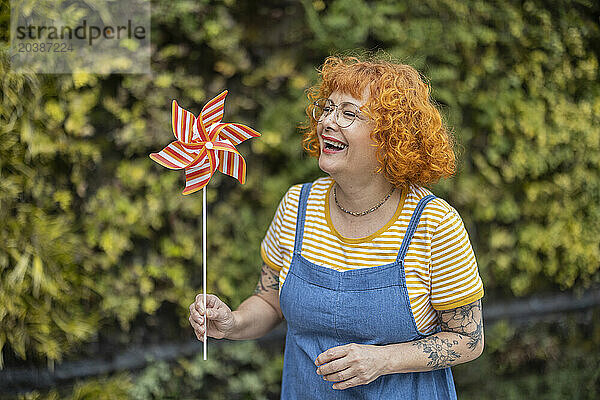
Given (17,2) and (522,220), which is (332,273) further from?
(522,220)

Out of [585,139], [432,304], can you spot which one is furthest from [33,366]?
[585,139]

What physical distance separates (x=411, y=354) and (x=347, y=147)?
538 mm

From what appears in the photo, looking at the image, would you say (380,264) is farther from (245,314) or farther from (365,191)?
(245,314)

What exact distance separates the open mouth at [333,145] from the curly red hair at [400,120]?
8 cm

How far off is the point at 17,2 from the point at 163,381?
1.74 meters

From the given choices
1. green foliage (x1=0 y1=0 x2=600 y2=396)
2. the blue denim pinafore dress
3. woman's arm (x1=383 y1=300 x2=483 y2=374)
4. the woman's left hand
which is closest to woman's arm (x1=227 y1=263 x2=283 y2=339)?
the blue denim pinafore dress

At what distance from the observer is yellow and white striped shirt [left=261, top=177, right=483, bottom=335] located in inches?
65.5

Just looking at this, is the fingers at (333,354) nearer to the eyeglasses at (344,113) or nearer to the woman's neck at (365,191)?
the woman's neck at (365,191)

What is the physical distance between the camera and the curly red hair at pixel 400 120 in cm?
168

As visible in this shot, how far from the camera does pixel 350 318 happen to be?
66.8 inches

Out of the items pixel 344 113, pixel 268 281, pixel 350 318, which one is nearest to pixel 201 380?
pixel 268 281

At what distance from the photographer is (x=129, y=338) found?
306 centimetres

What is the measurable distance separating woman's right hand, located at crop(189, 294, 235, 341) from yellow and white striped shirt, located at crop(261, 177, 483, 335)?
0.27 meters

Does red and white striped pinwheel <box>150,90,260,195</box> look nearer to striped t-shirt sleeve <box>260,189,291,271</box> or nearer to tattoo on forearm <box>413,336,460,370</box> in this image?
striped t-shirt sleeve <box>260,189,291,271</box>
